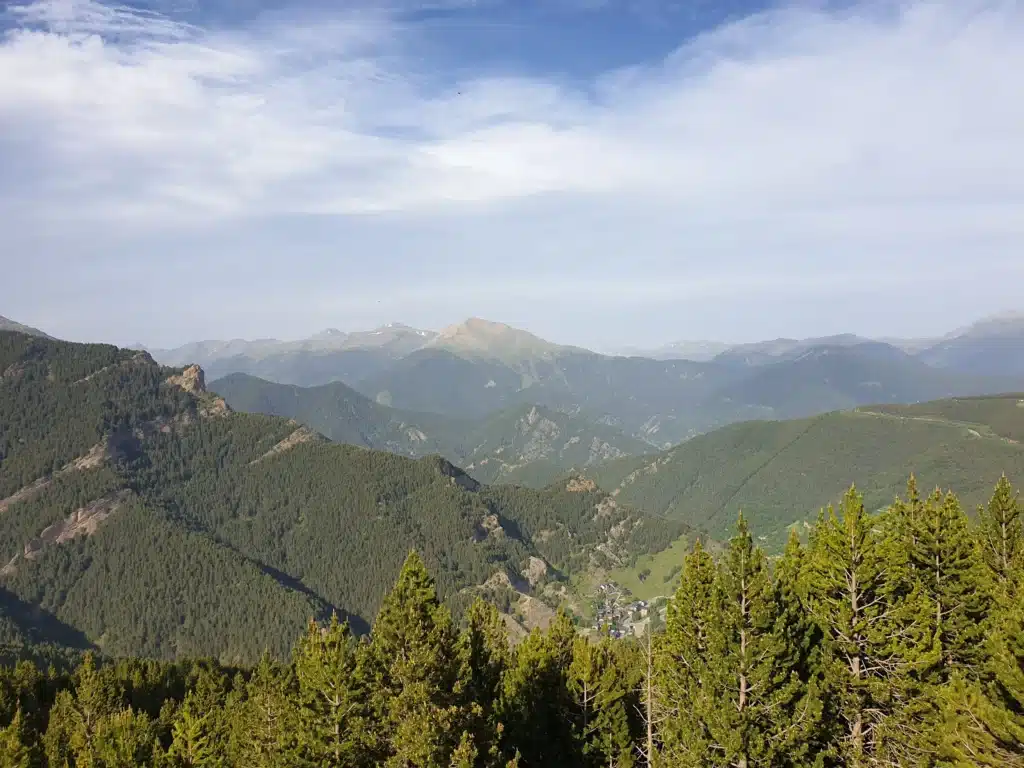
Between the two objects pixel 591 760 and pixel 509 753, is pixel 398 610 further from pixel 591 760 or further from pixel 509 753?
pixel 591 760

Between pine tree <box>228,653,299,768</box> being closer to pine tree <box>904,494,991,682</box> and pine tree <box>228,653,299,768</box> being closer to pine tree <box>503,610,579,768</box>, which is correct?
pine tree <box>503,610,579,768</box>

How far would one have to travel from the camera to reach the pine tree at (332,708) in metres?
39.9

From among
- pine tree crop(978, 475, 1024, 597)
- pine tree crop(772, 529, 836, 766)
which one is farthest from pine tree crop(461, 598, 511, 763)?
pine tree crop(978, 475, 1024, 597)

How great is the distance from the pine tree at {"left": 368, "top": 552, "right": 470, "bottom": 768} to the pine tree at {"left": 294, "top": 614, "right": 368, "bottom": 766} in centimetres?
110

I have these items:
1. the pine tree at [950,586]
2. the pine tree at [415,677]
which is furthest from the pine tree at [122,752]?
the pine tree at [950,586]

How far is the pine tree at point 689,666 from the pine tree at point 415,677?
1406cm

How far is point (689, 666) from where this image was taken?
45938mm

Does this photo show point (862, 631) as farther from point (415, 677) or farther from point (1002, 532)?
point (415, 677)

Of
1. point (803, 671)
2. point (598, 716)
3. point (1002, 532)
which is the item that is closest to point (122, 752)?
point (598, 716)

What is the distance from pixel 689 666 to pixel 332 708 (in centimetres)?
2301

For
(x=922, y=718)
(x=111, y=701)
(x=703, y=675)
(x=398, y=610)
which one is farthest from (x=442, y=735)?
(x=111, y=701)

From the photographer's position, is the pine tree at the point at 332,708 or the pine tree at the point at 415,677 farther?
the pine tree at the point at 332,708

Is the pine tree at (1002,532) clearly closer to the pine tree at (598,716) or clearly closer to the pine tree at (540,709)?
the pine tree at (598,716)

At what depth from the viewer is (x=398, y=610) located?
40.9 metres
